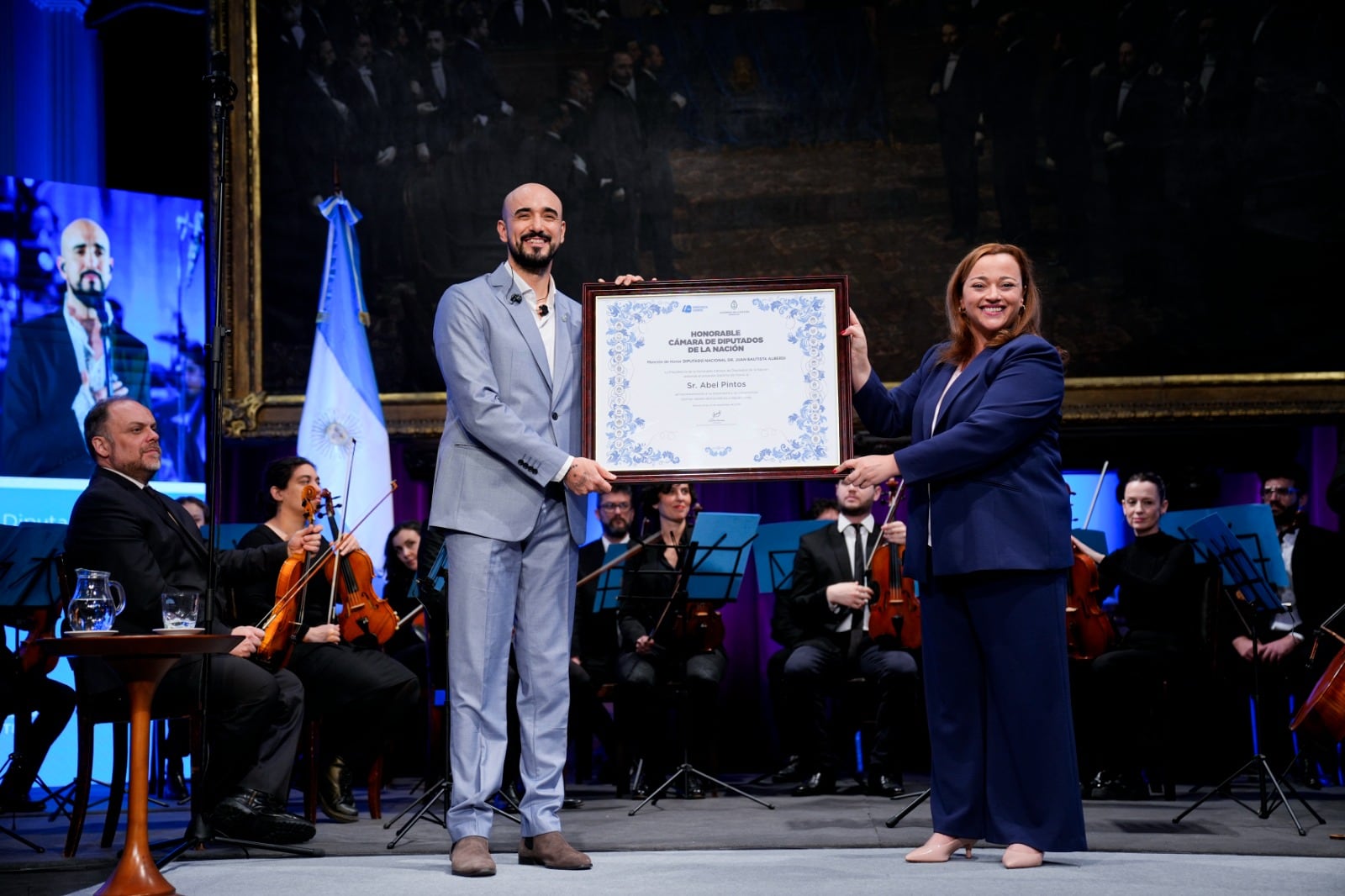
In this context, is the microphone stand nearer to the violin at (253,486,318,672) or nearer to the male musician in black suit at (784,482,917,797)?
the violin at (253,486,318,672)

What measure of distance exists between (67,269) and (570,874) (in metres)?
6.23

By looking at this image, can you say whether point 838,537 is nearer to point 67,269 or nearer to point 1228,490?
point 1228,490

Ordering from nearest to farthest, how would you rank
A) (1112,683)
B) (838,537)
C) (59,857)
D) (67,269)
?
(59,857) < (1112,683) < (838,537) < (67,269)

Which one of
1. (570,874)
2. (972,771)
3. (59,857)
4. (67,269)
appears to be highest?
(67,269)

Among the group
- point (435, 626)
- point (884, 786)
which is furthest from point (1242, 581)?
point (435, 626)

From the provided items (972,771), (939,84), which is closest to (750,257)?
(939,84)

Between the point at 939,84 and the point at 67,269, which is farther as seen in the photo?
the point at 939,84

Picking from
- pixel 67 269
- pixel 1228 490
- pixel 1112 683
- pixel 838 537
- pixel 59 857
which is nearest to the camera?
pixel 59 857

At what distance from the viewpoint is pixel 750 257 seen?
889 cm

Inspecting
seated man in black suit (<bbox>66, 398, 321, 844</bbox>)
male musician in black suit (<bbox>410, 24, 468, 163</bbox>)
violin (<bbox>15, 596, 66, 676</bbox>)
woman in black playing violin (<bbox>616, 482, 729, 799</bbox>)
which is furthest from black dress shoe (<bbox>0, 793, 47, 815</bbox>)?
male musician in black suit (<bbox>410, 24, 468, 163</bbox>)

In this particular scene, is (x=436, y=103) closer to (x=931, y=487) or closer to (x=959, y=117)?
Result: (x=959, y=117)

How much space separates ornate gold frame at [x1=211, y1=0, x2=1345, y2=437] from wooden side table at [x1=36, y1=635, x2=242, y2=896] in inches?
210

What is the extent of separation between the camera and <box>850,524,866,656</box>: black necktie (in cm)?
675

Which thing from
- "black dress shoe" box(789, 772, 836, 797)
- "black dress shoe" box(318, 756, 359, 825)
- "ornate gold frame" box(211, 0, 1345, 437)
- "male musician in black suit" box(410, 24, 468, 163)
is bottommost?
"black dress shoe" box(789, 772, 836, 797)
